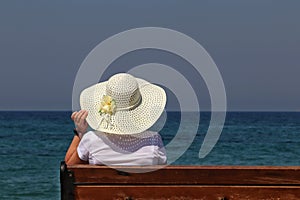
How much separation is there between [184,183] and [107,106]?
606mm

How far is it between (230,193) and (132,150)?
543mm

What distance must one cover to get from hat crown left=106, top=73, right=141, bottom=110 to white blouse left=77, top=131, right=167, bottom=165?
207 millimetres

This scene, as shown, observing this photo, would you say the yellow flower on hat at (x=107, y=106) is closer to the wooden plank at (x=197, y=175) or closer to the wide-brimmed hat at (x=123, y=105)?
the wide-brimmed hat at (x=123, y=105)

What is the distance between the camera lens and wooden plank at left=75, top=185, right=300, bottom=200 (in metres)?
3.80

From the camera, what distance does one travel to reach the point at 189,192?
3.83m

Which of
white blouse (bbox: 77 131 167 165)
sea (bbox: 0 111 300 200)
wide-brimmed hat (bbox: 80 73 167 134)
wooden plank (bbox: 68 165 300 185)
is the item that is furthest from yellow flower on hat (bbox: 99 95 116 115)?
sea (bbox: 0 111 300 200)

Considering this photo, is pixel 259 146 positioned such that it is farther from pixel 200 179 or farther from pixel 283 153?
pixel 200 179

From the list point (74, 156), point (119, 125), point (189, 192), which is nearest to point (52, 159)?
point (74, 156)

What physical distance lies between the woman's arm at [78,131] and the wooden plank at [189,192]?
0.94 ft

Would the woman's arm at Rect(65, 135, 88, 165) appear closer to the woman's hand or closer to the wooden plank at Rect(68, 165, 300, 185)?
the woman's hand

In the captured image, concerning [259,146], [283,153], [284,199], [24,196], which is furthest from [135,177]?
[259,146]

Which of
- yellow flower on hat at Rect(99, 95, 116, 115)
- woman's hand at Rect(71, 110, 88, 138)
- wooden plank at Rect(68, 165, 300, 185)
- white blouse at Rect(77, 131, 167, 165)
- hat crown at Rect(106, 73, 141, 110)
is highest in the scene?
hat crown at Rect(106, 73, 141, 110)

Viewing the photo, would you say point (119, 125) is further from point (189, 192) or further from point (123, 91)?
point (189, 192)

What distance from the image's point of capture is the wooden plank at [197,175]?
377 cm
